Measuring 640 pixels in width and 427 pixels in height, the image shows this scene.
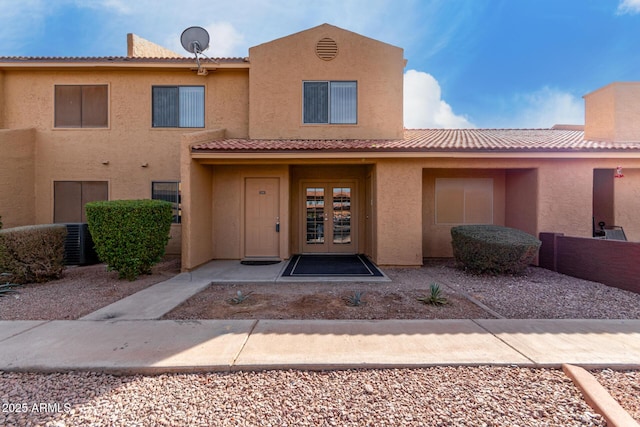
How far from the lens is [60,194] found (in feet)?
33.3

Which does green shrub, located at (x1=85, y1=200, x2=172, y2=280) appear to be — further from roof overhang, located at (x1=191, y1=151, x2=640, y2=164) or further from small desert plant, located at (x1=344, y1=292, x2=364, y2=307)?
small desert plant, located at (x1=344, y1=292, x2=364, y2=307)

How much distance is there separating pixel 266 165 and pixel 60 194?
289 inches

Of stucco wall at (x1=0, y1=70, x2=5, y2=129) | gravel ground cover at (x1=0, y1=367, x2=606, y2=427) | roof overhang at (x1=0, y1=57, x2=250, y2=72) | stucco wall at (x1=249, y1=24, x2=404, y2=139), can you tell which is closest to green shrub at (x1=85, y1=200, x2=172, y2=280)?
gravel ground cover at (x1=0, y1=367, x2=606, y2=427)

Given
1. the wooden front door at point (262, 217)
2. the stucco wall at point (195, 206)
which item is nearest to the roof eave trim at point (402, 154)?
the stucco wall at point (195, 206)

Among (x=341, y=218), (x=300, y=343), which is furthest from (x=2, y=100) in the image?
(x=300, y=343)

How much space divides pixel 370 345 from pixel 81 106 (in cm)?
1246

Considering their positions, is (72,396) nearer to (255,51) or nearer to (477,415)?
(477,415)

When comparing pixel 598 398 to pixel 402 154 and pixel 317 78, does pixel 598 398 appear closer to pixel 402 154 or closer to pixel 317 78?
pixel 402 154

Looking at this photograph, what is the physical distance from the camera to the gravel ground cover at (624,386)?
2.70 metres

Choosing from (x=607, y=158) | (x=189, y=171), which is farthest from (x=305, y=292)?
(x=607, y=158)

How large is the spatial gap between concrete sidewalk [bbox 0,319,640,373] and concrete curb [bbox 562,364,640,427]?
0.20 m

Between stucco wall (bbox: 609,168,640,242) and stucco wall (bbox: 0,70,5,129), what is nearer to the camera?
stucco wall (bbox: 609,168,640,242)

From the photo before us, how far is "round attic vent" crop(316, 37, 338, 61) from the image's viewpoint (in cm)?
1013

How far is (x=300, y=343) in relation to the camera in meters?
3.84
